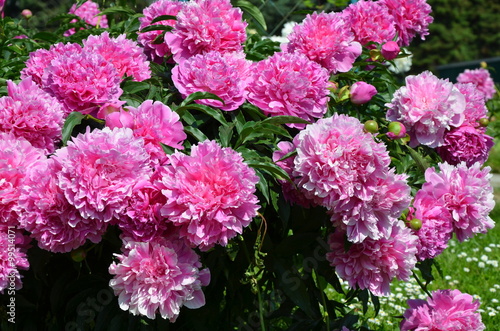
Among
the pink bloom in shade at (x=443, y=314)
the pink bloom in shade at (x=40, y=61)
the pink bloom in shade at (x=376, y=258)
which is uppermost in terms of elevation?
the pink bloom in shade at (x=40, y=61)

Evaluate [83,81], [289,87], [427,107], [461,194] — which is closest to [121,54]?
[83,81]

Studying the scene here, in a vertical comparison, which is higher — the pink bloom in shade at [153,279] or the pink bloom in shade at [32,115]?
the pink bloom in shade at [32,115]

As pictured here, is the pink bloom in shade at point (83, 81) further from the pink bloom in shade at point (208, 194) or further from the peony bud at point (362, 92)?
the peony bud at point (362, 92)

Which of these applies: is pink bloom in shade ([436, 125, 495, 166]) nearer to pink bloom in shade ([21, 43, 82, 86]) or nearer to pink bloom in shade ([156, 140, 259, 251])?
pink bloom in shade ([156, 140, 259, 251])

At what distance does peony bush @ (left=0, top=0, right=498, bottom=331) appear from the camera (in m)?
1.34

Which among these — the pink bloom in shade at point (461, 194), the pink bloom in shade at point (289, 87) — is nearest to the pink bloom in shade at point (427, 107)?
the pink bloom in shade at point (461, 194)

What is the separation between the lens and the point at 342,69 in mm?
1870

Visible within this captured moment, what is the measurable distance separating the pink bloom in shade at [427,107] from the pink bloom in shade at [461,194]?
11 centimetres

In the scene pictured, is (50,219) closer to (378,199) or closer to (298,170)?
(298,170)

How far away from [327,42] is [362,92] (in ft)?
0.71

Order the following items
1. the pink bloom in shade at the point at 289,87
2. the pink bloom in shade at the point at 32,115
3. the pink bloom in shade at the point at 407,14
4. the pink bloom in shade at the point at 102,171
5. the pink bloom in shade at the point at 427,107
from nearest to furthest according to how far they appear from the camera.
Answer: the pink bloom in shade at the point at 102,171 < the pink bloom in shade at the point at 32,115 < the pink bloom in shade at the point at 289,87 < the pink bloom in shade at the point at 427,107 < the pink bloom in shade at the point at 407,14

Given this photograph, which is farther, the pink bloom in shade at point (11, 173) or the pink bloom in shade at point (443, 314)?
the pink bloom in shade at point (443, 314)

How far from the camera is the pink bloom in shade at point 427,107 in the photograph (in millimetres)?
1704

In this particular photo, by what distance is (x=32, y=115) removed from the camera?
4.85 feet
